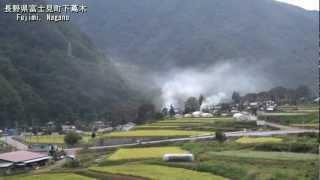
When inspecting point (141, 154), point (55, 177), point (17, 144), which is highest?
point (17, 144)

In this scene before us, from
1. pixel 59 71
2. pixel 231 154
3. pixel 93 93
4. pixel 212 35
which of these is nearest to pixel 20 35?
pixel 59 71

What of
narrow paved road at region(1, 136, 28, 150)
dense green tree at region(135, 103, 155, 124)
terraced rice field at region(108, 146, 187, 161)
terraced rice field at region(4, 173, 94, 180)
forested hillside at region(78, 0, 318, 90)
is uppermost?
forested hillside at region(78, 0, 318, 90)

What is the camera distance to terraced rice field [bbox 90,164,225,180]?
2676 centimetres

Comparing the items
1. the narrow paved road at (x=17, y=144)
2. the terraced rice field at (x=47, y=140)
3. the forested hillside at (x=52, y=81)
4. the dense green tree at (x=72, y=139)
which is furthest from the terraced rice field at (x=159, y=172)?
the forested hillside at (x=52, y=81)

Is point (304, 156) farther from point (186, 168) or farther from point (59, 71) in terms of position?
point (59, 71)

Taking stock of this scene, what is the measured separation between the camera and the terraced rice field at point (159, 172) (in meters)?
26.8

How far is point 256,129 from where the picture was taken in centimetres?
5822

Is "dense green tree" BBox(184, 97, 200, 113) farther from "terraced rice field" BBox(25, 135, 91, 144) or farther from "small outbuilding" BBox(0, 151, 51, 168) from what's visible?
"small outbuilding" BBox(0, 151, 51, 168)

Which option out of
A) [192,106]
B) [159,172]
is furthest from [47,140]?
[192,106]

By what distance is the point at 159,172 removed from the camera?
2891 centimetres

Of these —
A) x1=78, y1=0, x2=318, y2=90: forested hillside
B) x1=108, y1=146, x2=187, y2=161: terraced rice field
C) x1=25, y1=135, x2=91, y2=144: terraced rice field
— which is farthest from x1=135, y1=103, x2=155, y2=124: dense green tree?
x1=78, y1=0, x2=318, y2=90: forested hillside

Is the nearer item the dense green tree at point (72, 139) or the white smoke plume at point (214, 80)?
the dense green tree at point (72, 139)

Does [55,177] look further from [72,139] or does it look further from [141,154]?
[72,139]

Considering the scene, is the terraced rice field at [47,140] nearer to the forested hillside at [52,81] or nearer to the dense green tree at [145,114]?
the forested hillside at [52,81]
